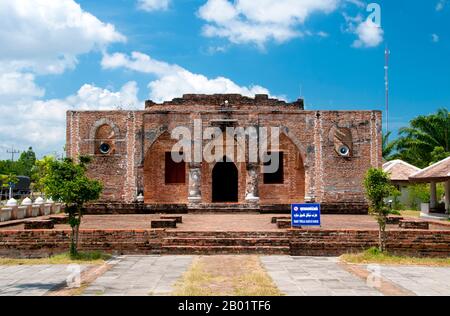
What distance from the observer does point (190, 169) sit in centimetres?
2228

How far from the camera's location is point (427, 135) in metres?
30.0

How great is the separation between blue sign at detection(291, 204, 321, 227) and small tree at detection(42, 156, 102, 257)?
197 inches

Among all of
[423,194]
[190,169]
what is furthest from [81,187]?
[423,194]

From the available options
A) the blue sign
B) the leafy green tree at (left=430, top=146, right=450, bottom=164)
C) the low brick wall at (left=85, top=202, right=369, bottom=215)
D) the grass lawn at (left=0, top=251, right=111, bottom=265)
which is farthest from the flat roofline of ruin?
the grass lawn at (left=0, top=251, right=111, bottom=265)

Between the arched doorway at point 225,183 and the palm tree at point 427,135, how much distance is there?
1274cm

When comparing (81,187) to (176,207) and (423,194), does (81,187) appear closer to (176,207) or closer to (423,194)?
(176,207)

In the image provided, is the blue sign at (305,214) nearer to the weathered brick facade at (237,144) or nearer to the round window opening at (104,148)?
the weathered brick facade at (237,144)

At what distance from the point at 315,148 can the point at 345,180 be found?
1.99m

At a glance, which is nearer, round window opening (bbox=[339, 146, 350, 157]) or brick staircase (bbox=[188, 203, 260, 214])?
brick staircase (bbox=[188, 203, 260, 214])

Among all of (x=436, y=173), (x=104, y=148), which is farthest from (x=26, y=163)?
(x=436, y=173)

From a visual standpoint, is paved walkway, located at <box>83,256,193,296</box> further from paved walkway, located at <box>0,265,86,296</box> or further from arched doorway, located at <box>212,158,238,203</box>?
arched doorway, located at <box>212,158,238,203</box>

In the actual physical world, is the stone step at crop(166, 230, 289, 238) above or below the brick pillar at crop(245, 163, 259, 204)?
below

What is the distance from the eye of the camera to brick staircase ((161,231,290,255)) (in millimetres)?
11133

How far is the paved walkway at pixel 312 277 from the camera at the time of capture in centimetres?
712
